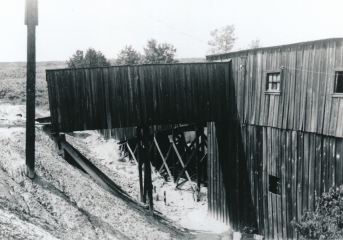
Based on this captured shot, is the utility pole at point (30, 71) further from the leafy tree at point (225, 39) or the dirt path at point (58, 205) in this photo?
the leafy tree at point (225, 39)

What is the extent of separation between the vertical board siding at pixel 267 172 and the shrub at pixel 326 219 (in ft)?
1.47

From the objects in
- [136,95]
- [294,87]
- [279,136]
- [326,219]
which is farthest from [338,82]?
[136,95]

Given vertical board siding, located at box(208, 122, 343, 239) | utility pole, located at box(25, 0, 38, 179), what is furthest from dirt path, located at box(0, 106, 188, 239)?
vertical board siding, located at box(208, 122, 343, 239)

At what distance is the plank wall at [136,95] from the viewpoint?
1312 centimetres

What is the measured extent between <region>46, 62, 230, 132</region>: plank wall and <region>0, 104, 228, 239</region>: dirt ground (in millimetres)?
2407

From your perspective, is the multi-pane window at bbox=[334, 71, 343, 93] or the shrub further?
the multi-pane window at bbox=[334, 71, 343, 93]

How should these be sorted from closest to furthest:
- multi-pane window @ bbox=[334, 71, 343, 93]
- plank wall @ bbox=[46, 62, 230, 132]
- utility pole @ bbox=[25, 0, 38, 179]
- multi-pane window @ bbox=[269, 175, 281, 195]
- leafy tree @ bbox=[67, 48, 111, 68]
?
multi-pane window @ bbox=[334, 71, 343, 93]
multi-pane window @ bbox=[269, 175, 281, 195]
utility pole @ bbox=[25, 0, 38, 179]
plank wall @ bbox=[46, 62, 230, 132]
leafy tree @ bbox=[67, 48, 111, 68]

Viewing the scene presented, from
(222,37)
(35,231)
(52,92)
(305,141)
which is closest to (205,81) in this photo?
(305,141)

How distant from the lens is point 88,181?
14617 mm

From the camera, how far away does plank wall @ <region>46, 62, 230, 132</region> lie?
1312 cm

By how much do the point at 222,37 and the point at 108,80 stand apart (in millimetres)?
53998

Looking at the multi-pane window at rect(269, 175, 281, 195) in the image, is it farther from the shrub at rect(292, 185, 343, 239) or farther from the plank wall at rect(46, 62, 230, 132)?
the plank wall at rect(46, 62, 230, 132)

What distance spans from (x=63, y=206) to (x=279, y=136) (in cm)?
840

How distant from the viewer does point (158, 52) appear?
45656 mm
